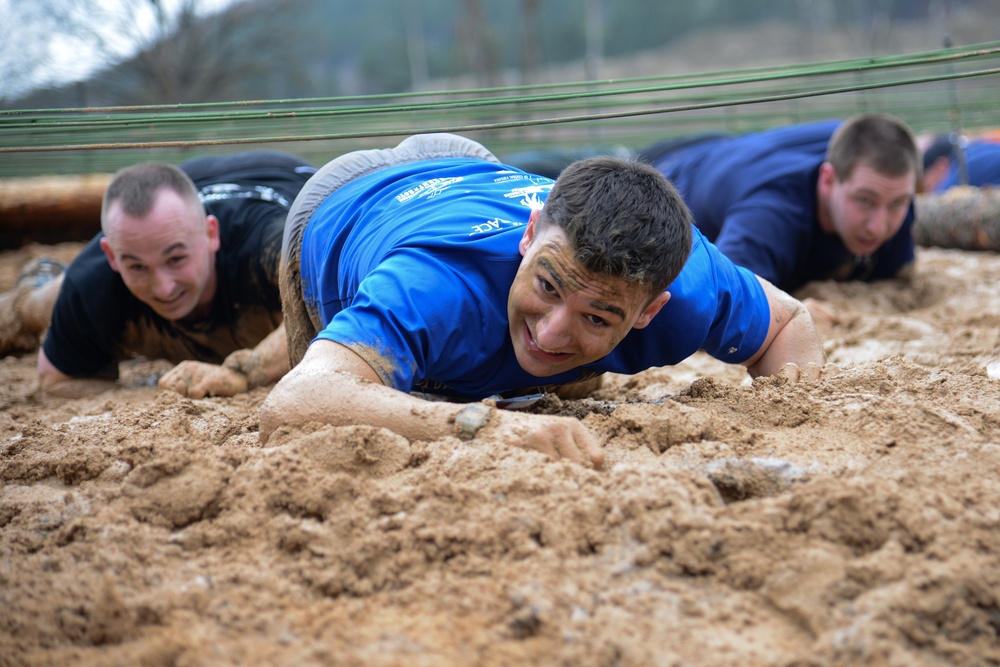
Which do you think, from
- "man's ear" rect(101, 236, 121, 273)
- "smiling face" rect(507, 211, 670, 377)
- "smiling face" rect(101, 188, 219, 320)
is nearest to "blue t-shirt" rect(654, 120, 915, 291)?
"smiling face" rect(507, 211, 670, 377)

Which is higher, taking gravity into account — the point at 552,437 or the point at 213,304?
the point at 552,437

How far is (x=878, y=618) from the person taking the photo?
1.38 m

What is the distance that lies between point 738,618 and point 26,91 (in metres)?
12.6

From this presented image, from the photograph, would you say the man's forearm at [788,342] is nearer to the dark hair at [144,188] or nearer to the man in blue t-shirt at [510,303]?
the man in blue t-shirt at [510,303]

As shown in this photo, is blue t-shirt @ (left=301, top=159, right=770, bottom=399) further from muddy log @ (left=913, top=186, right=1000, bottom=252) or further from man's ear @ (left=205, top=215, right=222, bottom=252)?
muddy log @ (left=913, top=186, right=1000, bottom=252)

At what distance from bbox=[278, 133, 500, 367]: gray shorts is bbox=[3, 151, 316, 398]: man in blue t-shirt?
44 cm

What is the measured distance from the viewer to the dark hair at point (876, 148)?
4438 millimetres

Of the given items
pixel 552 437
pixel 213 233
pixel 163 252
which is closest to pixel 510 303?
pixel 552 437

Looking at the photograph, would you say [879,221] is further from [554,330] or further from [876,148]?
[554,330]

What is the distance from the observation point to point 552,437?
1.92 m

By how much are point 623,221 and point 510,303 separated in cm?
35

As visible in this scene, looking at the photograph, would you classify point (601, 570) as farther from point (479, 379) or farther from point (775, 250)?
point (775, 250)

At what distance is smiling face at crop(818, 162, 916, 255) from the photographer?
4504 mm

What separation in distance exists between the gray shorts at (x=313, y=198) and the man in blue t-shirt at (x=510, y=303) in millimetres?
223
